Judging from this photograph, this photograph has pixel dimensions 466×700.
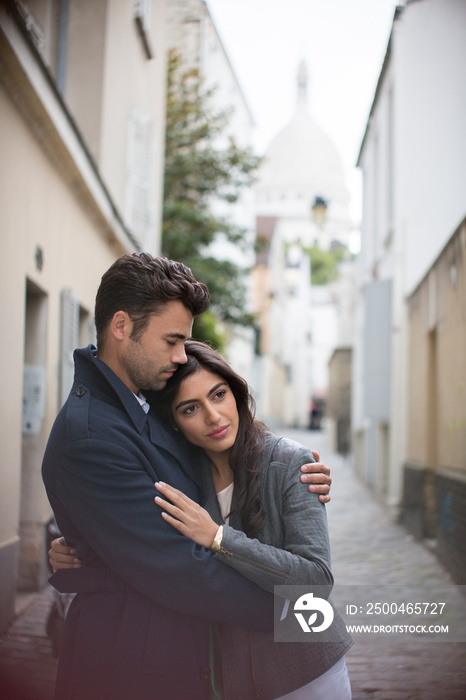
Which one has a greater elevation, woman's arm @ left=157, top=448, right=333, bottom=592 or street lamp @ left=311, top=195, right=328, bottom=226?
street lamp @ left=311, top=195, right=328, bottom=226

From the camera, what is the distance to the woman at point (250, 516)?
94.3 inches

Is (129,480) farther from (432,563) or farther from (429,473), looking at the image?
(429,473)

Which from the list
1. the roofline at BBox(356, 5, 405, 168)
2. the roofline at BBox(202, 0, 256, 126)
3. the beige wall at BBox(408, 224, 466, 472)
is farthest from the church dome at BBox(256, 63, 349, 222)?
the beige wall at BBox(408, 224, 466, 472)

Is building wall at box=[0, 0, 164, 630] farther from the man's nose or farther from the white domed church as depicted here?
the white domed church

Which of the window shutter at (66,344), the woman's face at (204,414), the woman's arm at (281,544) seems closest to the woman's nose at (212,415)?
the woman's face at (204,414)

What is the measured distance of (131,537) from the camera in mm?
2314

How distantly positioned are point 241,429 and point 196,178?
1416 cm

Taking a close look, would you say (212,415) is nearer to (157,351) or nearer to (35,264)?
(157,351)

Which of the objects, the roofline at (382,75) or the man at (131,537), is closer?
the man at (131,537)

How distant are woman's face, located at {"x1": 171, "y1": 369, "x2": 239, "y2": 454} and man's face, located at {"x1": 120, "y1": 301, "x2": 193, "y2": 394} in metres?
0.12

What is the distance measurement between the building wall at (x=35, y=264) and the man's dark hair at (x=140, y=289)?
2.86m

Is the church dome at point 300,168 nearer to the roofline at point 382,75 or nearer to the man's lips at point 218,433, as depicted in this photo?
the roofline at point 382,75

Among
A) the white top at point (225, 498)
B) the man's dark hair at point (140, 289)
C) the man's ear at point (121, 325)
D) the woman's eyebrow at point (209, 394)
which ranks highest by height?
the man's dark hair at point (140, 289)

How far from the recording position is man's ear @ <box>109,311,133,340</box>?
8.53ft
